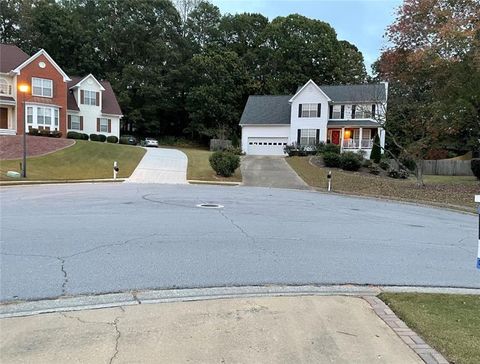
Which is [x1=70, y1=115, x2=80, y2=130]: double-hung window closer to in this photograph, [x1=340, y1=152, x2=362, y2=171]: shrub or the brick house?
the brick house

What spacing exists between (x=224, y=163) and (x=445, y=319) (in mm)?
22221

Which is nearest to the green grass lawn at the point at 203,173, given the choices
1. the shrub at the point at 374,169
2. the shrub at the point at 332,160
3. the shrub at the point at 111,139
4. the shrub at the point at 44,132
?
the shrub at the point at 332,160

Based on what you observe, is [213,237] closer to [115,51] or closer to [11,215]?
[11,215]

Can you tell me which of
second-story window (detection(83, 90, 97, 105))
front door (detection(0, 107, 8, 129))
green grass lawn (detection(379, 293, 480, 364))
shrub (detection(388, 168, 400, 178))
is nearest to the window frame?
shrub (detection(388, 168, 400, 178))

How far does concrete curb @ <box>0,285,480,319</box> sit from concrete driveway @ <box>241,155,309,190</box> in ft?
59.2

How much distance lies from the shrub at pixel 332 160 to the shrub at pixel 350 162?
10.6 inches

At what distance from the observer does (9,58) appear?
132ft

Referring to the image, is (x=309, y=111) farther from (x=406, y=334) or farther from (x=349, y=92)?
(x=406, y=334)

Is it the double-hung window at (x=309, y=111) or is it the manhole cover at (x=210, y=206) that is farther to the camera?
the double-hung window at (x=309, y=111)

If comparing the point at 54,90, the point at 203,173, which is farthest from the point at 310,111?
the point at 54,90

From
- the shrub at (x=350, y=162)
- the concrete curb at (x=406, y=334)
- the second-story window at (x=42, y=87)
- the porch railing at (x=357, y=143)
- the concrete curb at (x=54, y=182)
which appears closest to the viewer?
the concrete curb at (x=406, y=334)

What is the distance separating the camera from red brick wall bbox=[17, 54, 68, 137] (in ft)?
129

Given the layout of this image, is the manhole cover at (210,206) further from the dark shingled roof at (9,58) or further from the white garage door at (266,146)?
the dark shingled roof at (9,58)

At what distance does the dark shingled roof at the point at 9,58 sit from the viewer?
1544 inches
